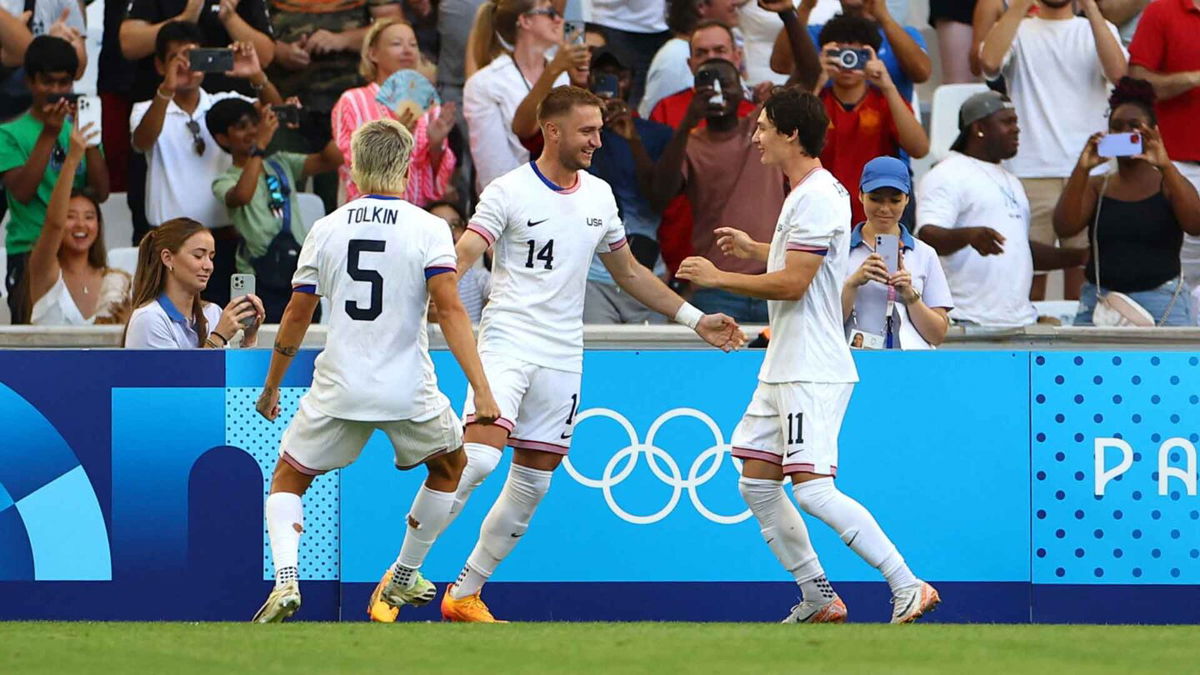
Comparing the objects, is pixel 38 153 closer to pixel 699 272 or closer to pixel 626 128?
pixel 626 128

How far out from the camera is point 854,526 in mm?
6922

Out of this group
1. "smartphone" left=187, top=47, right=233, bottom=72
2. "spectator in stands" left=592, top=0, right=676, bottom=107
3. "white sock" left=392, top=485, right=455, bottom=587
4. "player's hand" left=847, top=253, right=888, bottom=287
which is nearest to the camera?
"white sock" left=392, top=485, right=455, bottom=587

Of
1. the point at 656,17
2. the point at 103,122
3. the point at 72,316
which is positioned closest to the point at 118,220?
the point at 103,122

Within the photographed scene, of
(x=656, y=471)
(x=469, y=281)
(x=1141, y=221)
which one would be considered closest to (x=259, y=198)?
(x=469, y=281)

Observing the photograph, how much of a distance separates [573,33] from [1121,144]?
127 inches

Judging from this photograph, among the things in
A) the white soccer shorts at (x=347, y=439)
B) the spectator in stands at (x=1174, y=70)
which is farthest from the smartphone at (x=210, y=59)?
the spectator in stands at (x=1174, y=70)

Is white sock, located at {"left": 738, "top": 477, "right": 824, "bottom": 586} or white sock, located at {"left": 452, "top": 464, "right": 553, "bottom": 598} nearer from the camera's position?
white sock, located at {"left": 738, "top": 477, "right": 824, "bottom": 586}

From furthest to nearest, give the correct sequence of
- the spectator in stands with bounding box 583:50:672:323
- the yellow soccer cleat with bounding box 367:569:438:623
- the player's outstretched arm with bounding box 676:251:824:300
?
the spectator in stands with bounding box 583:50:672:323
the yellow soccer cleat with bounding box 367:569:438:623
the player's outstretched arm with bounding box 676:251:824:300

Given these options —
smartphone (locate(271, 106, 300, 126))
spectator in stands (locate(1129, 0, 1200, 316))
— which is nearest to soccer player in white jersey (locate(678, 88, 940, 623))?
smartphone (locate(271, 106, 300, 126))

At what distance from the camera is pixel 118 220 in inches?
444

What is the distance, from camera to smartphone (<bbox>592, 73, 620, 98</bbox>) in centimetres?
1040

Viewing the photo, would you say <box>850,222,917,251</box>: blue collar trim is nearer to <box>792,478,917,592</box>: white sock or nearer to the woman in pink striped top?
<box>792,478,917,592</box>: white sock

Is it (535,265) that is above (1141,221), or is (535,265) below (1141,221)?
below

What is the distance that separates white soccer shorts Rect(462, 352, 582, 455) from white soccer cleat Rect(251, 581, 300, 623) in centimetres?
109
